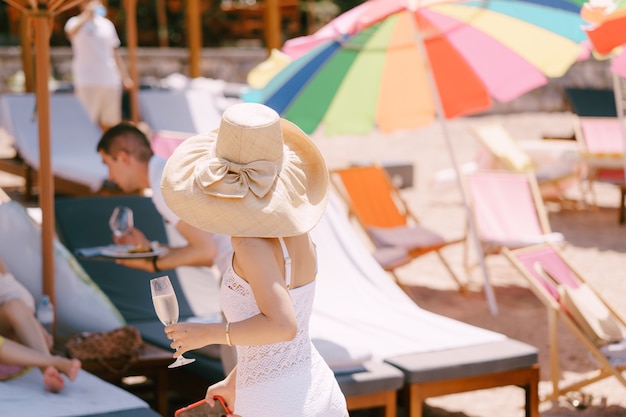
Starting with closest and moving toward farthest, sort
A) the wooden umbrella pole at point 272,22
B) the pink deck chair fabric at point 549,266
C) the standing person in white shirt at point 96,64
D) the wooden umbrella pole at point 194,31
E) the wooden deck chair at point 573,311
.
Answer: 1. the wooden deck chair at point 573,311
2. the pink deck chair fabric at point 549,266
3. the standing person in white shirt at point 96,64
4. the wooden umbrella pole at point 194,31
5. the wooden umbrella pole at point 272,22

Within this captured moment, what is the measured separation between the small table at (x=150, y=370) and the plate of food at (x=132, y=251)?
1.43ft

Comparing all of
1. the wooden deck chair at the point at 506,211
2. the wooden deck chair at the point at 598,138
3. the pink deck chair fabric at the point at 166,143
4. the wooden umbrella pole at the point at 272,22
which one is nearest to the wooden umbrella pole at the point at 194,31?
the wooden umbrella pole at the point at 272,22

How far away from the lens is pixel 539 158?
10.4 m

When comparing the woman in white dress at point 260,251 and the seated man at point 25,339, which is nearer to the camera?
the woman in white dress at point 260,251

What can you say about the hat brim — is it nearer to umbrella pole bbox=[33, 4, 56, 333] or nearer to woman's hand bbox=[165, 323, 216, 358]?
woman's hand bbox=[165, 323, 216, 358]

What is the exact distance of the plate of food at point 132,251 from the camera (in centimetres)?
396

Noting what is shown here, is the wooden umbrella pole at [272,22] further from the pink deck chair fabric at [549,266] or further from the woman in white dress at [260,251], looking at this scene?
the woman in white dress at [260,251]

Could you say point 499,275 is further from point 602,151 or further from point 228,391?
point 228,391

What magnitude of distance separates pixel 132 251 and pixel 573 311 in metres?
2.13

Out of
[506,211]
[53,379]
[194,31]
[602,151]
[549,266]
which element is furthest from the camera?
[194,31]

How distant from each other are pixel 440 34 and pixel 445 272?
1.93m

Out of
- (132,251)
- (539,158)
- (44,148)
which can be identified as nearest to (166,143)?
(44,148)

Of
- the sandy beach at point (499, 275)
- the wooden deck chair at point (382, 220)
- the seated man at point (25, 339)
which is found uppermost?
the seated man at point (25, 339)

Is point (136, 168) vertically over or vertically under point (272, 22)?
over
